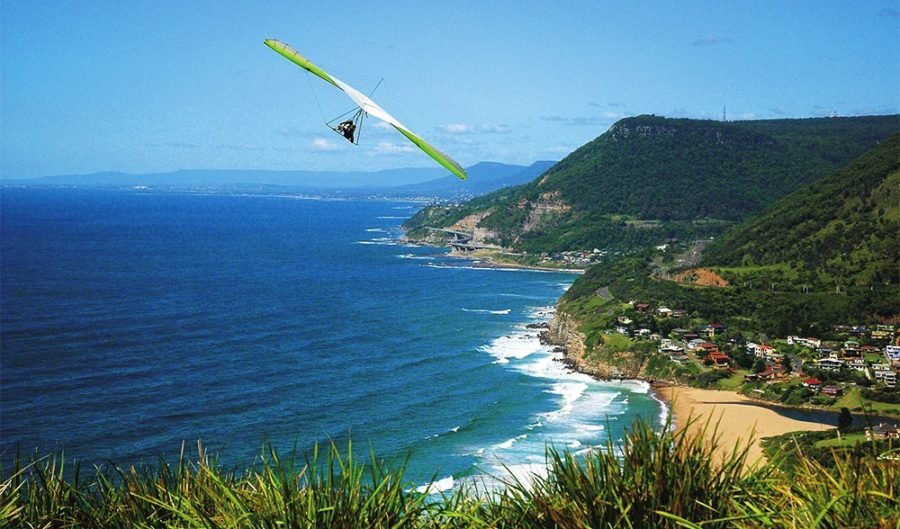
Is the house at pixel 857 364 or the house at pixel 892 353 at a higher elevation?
the house at pixel 892 353

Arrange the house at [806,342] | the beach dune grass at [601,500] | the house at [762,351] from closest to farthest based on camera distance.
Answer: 1. the beach dune grass at [601,500]
2. the house at [762,351]
3. the house at [806,342]

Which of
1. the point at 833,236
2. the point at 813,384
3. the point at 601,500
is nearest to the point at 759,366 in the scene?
the point at 813,384

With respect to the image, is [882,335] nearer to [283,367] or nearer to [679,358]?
[679,358]

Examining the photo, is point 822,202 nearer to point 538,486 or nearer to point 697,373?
point 697,373

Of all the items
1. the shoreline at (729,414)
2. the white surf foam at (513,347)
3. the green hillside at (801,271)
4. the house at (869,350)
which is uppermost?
the green hillside at (801,271)

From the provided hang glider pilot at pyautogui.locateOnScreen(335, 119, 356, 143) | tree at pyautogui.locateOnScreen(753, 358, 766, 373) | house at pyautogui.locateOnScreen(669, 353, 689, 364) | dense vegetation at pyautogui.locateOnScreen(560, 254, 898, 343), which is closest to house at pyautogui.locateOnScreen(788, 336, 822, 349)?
dense vegetation at pyautogui.locateOnScreen(560, 254, 898, 343)

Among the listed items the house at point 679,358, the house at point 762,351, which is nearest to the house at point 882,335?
the house at point 762,351

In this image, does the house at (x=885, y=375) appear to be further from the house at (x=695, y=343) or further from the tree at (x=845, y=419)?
the house at (x=695, y=343)
